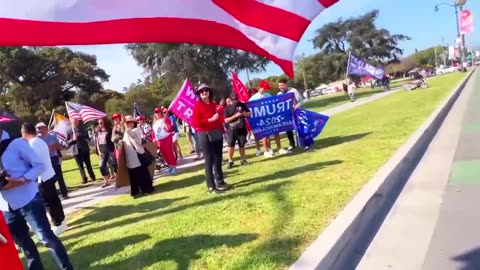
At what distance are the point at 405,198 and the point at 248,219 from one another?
2.22 meters

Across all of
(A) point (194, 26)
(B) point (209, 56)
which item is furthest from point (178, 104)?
(B) point (209, 56)

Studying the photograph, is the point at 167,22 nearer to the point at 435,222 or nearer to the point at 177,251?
the point at 177,251

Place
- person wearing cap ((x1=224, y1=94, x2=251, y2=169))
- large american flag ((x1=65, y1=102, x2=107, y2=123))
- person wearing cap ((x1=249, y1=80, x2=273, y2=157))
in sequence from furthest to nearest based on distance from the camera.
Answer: large american flag ((x1=65, y1=102, x2=107, y2=123)) < person wearing cap ((x1=249, y1=80, x2=273, y2=157)) < person wearing cap ((x1=224, y1=94, x2=251, y2=169))

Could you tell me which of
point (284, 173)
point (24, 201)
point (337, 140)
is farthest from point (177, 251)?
point (337, 140)

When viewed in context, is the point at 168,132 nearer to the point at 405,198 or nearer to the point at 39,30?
the point at 405,198

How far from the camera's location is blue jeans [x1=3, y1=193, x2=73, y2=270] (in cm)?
480

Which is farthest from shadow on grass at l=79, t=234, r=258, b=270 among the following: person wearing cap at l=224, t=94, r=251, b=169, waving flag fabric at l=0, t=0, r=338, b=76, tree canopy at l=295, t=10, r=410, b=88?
tree canopy at l=295, t=10, r=410, b=88

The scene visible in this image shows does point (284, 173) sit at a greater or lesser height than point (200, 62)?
lesser

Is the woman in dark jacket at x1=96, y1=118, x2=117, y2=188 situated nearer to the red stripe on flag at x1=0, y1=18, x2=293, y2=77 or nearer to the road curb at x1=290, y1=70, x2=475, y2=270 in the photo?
the road curb at x1=290, y1=70, x2=475, y2=270

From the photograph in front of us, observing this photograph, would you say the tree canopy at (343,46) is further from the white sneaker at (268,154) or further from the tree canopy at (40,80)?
the white sneaker at (268,154)

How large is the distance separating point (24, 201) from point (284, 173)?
16.7ft

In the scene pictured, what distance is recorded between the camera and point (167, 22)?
2.62 metres

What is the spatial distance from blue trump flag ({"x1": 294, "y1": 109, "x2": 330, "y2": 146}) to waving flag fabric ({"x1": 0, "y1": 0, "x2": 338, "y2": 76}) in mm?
9431

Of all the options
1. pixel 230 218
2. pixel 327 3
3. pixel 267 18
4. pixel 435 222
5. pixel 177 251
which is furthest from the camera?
pixel 230 218
